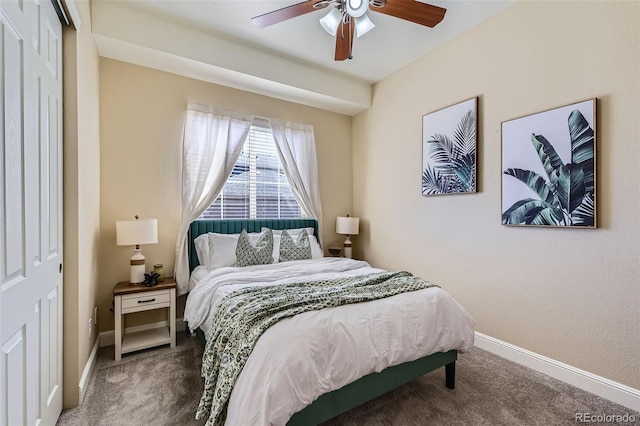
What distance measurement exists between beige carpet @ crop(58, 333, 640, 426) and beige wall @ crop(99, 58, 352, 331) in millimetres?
903

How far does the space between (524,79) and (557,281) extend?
171 cm

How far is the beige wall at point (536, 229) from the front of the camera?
1.94 m

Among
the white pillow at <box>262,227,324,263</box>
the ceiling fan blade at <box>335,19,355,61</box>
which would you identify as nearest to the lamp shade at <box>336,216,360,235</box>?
the white pillow at <box>262,227,324,263</box>

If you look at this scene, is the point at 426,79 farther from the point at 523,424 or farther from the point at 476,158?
the point at 523,424

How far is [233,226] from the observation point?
135 inches

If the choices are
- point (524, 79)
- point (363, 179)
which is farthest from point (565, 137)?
point (363, 179)

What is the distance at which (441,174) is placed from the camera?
3.10 m

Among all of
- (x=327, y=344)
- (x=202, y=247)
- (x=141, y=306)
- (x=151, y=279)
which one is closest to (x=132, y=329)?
(x=141, y=306)

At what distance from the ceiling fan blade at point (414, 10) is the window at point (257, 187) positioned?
6.98 ft

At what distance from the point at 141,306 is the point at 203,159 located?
5.35 feet

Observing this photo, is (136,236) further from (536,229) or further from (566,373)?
(566,373)

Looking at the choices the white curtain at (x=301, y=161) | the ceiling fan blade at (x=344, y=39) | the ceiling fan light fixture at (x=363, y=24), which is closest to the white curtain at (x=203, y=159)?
the white curtain at (x=301, y=161)

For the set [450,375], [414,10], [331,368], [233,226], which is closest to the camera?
[331,368]

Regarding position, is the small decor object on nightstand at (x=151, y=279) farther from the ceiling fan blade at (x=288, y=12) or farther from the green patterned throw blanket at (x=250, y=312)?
the ceiling fan blade at (x=288, y=12)
